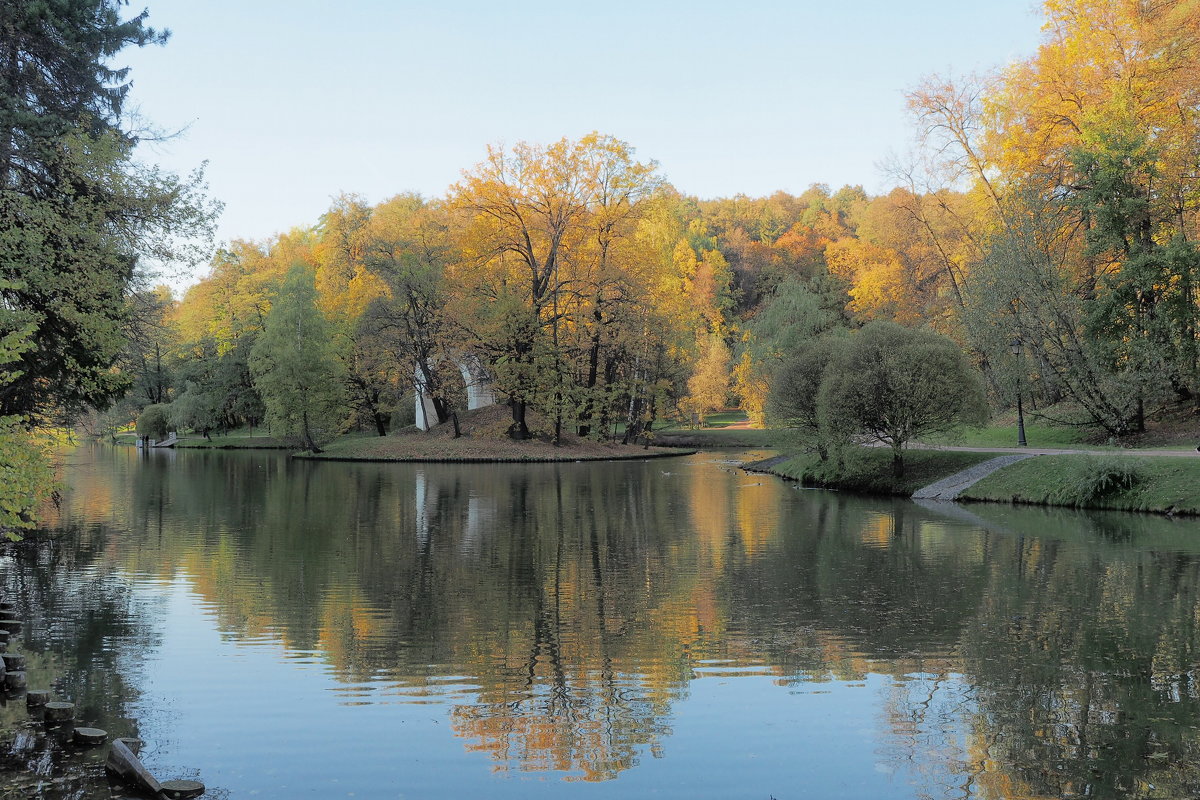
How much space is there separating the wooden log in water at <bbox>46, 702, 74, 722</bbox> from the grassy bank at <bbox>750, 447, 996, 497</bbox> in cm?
2478

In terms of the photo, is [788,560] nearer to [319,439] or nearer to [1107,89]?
[1107,89]

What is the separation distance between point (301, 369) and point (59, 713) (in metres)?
44.8

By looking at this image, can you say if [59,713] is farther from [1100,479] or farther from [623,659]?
[1100,479]

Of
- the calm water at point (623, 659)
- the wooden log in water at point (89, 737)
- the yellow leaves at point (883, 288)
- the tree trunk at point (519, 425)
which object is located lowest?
the calm water at point (623, 659)

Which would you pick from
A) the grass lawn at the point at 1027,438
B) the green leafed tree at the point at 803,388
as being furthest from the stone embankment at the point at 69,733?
the grass lawn at the point at 1027,438

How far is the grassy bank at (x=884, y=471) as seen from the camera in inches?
1146

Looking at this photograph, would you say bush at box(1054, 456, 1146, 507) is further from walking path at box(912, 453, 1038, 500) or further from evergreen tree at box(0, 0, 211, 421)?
evergreen tree at box(0, 0, 211, 421)

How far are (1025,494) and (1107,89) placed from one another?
16.1 meters

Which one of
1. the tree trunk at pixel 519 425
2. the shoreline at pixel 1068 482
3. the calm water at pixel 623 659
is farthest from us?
the tree trunk at pixel 519 425

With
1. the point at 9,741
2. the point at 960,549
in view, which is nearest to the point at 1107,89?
the point at 960,549

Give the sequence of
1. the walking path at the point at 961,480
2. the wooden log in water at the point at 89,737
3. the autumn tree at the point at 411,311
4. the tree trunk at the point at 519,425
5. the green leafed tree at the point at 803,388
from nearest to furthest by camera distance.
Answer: the wooden log in water at the point at 89,737, the walking path at the point at 961,480, the green leafed tree at the point at 803,388, the autumn tree at the point at 411,311, the tree trunk at the point at 519,425

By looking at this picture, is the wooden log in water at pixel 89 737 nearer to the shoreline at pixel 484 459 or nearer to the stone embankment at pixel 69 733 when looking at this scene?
the stone embankment at pixel 69 733

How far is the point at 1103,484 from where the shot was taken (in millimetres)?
23797

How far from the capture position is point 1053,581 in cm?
1419
